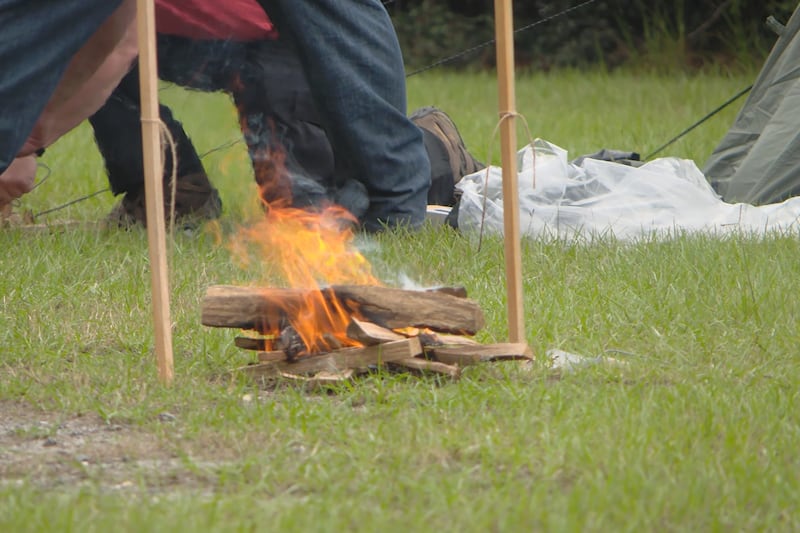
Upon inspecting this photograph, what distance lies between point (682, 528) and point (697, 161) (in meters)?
3.93

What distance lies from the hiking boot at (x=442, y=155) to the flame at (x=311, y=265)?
87cm

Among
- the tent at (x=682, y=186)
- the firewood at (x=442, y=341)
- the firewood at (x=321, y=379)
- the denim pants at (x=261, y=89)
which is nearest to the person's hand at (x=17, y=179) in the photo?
the denim pants at (x=261, y=89)

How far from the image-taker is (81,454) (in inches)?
85.4

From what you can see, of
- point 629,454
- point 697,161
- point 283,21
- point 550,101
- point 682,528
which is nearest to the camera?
point 682,528

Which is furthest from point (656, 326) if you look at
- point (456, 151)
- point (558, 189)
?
point (456, 151)

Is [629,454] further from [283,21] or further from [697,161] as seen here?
[697,161]

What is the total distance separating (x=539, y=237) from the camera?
3.88 metres

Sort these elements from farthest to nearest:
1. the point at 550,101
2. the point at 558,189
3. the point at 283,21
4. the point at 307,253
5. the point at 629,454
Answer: the point at 550,101 < the point at 558,189 < the point at 283,21 < the point at 307,253 < the point at 629,454

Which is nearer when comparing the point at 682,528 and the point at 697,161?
the point at 682,528

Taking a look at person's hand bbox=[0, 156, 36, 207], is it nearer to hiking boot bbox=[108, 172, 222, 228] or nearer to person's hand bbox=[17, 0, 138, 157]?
person's hand bbox=[17, 0, 138, 157]

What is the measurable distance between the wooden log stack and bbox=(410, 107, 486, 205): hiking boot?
6.21ft

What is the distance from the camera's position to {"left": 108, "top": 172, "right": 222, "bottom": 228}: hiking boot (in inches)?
172

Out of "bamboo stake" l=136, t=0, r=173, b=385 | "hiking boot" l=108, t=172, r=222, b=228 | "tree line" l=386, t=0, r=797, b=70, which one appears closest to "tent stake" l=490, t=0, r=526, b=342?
"bamboo stake" l=136, t=0, r=173, b=385

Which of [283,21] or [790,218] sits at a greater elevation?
[283,21]
